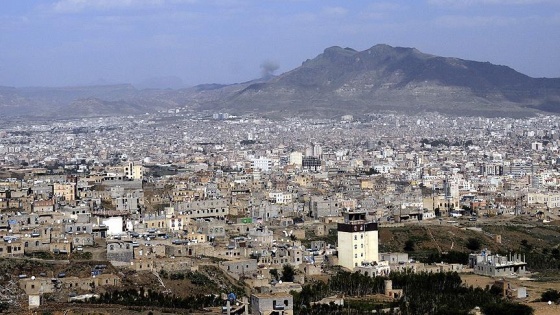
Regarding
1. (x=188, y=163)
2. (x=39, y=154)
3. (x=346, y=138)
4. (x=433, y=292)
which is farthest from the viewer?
(x=346, y=138)

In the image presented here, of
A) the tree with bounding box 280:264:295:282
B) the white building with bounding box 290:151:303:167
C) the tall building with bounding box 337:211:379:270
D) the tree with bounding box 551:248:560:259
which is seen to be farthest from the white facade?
the white building with bounding box 290:151:303:167

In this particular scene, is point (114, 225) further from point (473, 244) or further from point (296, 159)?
point (296, 159)

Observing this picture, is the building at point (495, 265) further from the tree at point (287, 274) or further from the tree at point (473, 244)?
the tree at point (287, 274)

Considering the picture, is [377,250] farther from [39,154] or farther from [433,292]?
[39,154]

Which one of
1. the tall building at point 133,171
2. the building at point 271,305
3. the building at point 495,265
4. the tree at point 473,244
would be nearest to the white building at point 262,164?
the tall building at point 133,171

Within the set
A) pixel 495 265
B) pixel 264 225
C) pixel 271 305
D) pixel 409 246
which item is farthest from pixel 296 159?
pixel 271 305

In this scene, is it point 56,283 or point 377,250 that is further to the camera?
point 377,250

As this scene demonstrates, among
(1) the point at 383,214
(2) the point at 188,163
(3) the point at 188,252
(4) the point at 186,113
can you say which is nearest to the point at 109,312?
(3) the point at 188,252

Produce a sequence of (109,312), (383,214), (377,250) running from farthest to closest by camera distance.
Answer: (383,214) → (377,250) → (109,312)

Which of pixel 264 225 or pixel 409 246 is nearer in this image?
pixel 409 246
